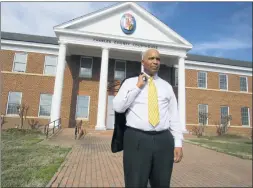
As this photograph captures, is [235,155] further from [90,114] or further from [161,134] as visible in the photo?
[90,114]

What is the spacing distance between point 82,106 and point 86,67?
12.5 feet

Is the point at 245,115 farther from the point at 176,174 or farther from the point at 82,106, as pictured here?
the point at 176,174

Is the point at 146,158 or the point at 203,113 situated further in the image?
the point at 203,113

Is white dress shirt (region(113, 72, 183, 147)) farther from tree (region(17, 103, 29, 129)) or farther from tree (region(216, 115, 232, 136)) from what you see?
tree (region(216, 115, 232, 136))

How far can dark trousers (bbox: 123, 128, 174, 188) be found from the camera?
2115mm

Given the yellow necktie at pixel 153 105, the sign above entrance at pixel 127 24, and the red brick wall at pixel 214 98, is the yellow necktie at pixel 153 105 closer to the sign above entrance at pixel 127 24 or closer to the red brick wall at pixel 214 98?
the sign above entrance at pixel 127 24

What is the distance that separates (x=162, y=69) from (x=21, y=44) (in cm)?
1392

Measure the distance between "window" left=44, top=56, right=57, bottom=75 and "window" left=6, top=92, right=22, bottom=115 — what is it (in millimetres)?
3155

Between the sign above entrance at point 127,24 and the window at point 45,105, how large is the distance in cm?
915

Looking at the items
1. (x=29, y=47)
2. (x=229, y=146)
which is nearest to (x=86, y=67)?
(x=29, y=47)

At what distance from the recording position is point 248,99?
981 inches

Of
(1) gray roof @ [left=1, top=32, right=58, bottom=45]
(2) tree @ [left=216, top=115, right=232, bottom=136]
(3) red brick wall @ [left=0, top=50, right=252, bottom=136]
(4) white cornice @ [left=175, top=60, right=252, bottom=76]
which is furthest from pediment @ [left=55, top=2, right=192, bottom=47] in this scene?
(2) tree @ [left=216, top=115, right=232, bottom=136]

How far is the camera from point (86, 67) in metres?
20.9

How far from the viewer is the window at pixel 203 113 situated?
22.2m
